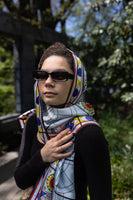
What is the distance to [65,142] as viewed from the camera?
1169 mm

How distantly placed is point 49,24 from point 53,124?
20.0 feet

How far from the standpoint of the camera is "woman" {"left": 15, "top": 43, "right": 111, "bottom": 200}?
1099 millimetres

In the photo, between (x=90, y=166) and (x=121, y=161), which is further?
(x=121, y=161)

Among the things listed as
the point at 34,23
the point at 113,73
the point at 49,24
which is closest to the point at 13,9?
the point at 34,23

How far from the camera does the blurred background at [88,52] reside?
11.5 ft

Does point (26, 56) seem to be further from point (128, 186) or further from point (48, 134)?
point (48, 134)

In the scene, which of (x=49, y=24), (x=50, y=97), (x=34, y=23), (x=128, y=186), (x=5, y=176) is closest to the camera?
(x=50, y=97)

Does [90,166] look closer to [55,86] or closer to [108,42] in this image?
[55,86]

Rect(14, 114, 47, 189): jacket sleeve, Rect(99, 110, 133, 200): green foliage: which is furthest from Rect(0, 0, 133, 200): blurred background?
Rect(14, 114, 47, 189): jacket sleeve

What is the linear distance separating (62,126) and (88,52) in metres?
6.39

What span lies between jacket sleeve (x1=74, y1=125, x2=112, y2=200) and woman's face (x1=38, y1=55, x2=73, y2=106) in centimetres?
25

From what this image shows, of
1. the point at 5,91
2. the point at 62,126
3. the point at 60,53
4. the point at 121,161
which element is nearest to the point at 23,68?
the point at 5,91

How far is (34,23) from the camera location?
5590mm

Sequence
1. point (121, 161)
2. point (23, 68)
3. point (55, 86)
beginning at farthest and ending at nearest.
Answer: point (23, 68) < point (121, 161) < point (55, 86)
